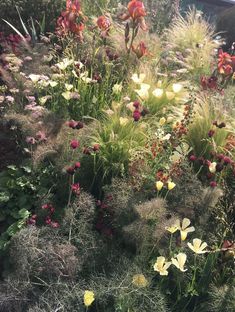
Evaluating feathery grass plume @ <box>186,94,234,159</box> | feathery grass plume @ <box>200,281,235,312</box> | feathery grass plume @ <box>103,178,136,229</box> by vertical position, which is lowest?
feathery grass plume @ <box>200,281,235,312</box>

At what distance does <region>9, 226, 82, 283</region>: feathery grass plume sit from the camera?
8.73 feet

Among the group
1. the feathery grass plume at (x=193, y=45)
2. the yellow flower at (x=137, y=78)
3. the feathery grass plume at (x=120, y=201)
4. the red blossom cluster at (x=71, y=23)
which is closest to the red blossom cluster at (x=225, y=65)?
the feathery grass plume at (x=193, y=45)

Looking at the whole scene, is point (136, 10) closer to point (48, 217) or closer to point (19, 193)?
point (19, 193)

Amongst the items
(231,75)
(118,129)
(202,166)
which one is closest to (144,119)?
(118,129)

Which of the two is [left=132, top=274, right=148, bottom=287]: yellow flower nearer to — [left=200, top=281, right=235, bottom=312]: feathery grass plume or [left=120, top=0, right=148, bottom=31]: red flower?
[left=200, top=281, right=235, bottom=312]: feathery grass plume

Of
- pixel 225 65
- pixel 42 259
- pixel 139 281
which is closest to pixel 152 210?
pixel 139 281

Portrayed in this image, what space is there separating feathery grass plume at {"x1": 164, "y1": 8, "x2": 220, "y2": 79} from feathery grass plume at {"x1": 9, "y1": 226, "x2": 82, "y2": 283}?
115 inches

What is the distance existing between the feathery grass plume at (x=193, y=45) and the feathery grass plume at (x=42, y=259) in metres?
2.93

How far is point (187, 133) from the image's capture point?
363 centimetres

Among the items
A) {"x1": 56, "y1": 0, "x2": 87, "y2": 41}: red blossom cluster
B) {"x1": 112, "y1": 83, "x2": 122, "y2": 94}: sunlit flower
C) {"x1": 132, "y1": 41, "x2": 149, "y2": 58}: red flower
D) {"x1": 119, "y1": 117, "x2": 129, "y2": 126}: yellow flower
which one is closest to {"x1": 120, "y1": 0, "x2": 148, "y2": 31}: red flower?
{"x1": 132, "y1": 41, "x2": 149, "y2": 58}: red flower

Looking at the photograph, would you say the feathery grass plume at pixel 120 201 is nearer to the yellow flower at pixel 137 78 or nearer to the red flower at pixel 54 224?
the red flower at pixel 54 224

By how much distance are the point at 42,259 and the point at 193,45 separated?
4019mm

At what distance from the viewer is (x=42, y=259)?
2717 mm

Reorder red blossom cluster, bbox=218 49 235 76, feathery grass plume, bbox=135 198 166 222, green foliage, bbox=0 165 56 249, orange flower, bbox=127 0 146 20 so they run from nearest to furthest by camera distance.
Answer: feathery grass plume, bbox=135 198 166 222
green foliage, bbox=0 165 56 249
orange flower, bbox=127 0 146 20
red blossom cluster, bbox=218 49 235 76
